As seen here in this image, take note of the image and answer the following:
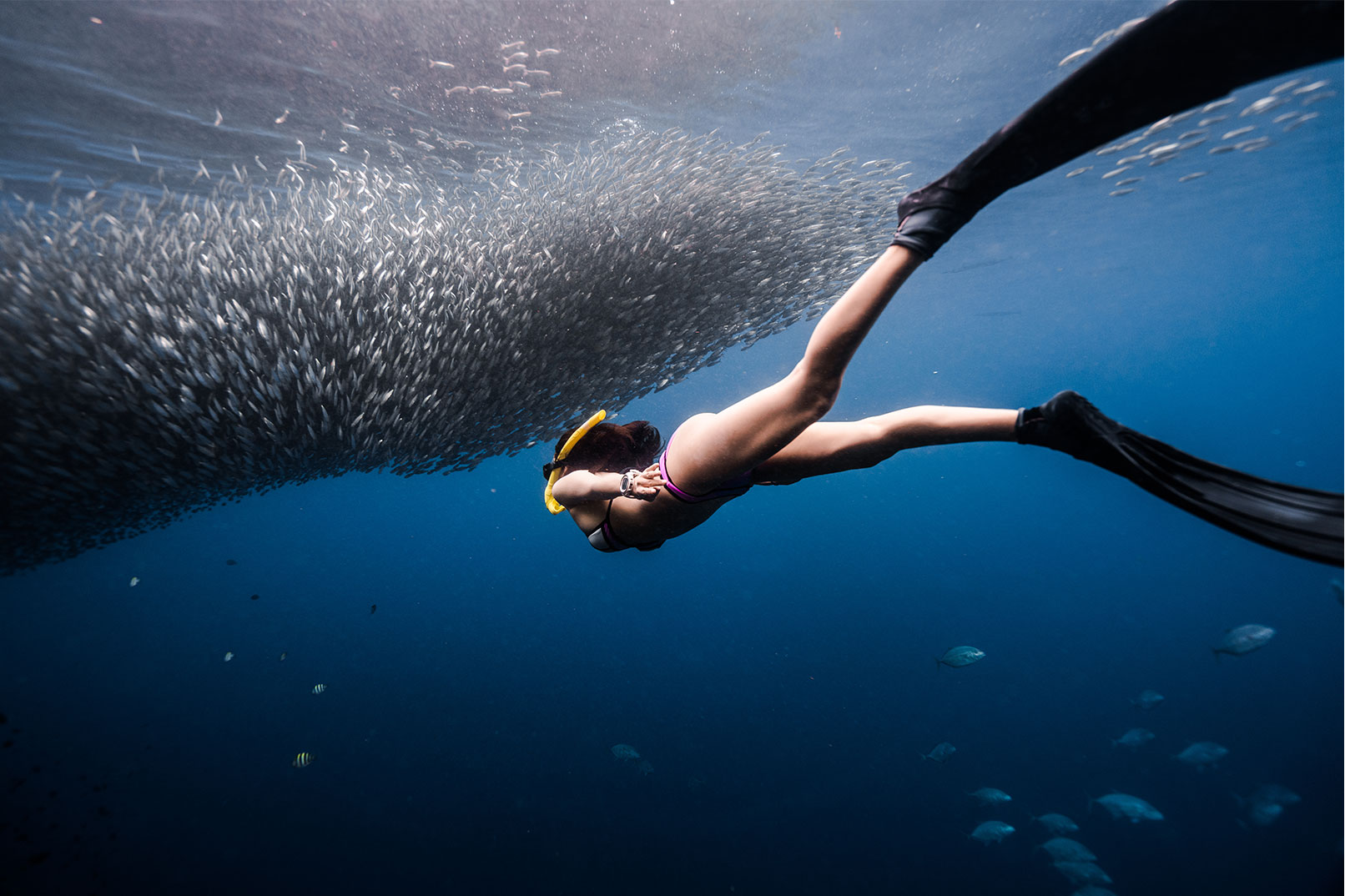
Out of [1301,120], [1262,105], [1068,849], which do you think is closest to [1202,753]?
[1068,849]

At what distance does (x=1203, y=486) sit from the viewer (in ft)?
8.15

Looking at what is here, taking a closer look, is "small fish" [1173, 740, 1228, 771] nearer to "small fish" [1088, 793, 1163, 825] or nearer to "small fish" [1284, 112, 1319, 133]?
"small fish" [1088, 793, 1163, 825]

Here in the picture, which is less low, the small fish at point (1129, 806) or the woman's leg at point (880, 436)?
the woman's leg at point (880, 436)

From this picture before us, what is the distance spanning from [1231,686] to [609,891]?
87.3 feet

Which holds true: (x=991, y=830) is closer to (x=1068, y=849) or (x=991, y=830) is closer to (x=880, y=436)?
(x=1068, y=849)

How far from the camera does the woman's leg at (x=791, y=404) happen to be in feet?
6.64

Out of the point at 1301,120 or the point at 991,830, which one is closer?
the point at 991,830

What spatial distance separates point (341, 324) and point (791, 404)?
6.05 metres

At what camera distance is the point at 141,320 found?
18.7 feet

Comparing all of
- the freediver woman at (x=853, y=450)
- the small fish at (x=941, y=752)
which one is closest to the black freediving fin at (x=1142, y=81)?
the freediver woman at (x=853, y=450)

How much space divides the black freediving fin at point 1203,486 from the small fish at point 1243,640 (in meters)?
7.50

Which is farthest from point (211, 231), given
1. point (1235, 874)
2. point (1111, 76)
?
point (1235, 874)

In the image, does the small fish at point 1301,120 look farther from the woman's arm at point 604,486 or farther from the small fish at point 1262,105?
the woman's arm at point 604,486

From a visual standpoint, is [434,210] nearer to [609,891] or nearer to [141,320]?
[141,320]
